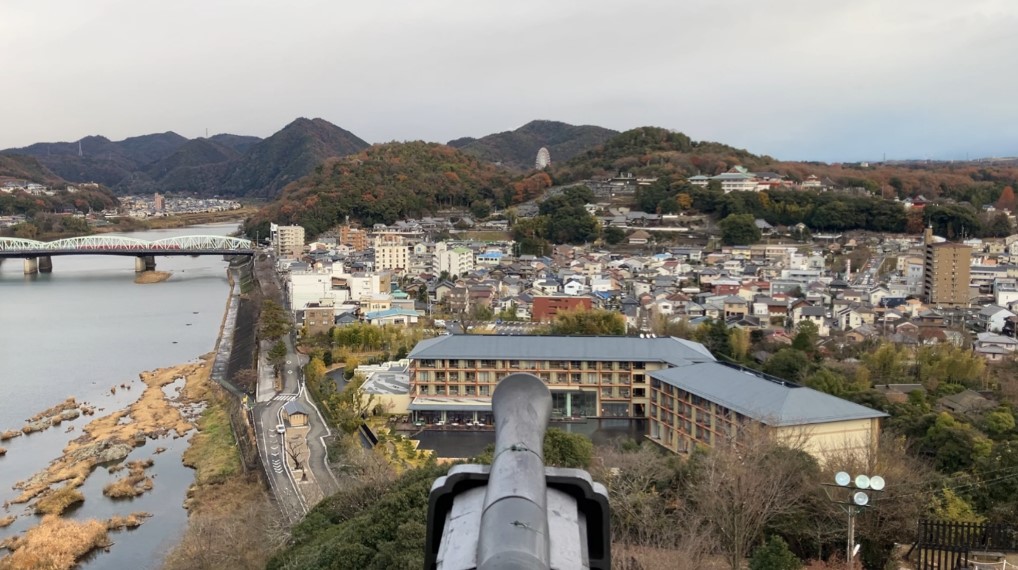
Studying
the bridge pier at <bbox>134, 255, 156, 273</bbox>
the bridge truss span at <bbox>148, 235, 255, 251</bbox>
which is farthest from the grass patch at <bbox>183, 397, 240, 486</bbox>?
the bridge pier at <bbox>134, 255, 156, 273</bbox>

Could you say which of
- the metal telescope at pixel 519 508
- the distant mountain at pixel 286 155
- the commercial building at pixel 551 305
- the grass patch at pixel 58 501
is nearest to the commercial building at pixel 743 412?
the metal telescope at pixel 519 508

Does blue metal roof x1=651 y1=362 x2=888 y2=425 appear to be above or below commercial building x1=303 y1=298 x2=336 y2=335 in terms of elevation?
above

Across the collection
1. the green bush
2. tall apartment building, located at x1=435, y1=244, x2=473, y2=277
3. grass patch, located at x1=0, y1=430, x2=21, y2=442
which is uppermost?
tall apartment building, located at x1=435, y1=244, x2=473, y2=277

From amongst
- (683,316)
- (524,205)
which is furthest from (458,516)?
(524,205)

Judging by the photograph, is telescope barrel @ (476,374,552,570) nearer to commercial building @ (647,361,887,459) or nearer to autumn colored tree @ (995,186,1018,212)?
commercial building @ (647,361,887,459)

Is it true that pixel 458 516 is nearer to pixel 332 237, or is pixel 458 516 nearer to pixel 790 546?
pixel 790 546

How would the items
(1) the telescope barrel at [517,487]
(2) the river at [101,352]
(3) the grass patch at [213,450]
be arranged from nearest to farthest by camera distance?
(1) the telescope barrel at [517,487], (2) the river at [101,352], (3) the grass patch at [213,450]

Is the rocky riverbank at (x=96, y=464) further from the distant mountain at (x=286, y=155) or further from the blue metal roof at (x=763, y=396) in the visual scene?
the distant mountain at (x=286, y=155)
